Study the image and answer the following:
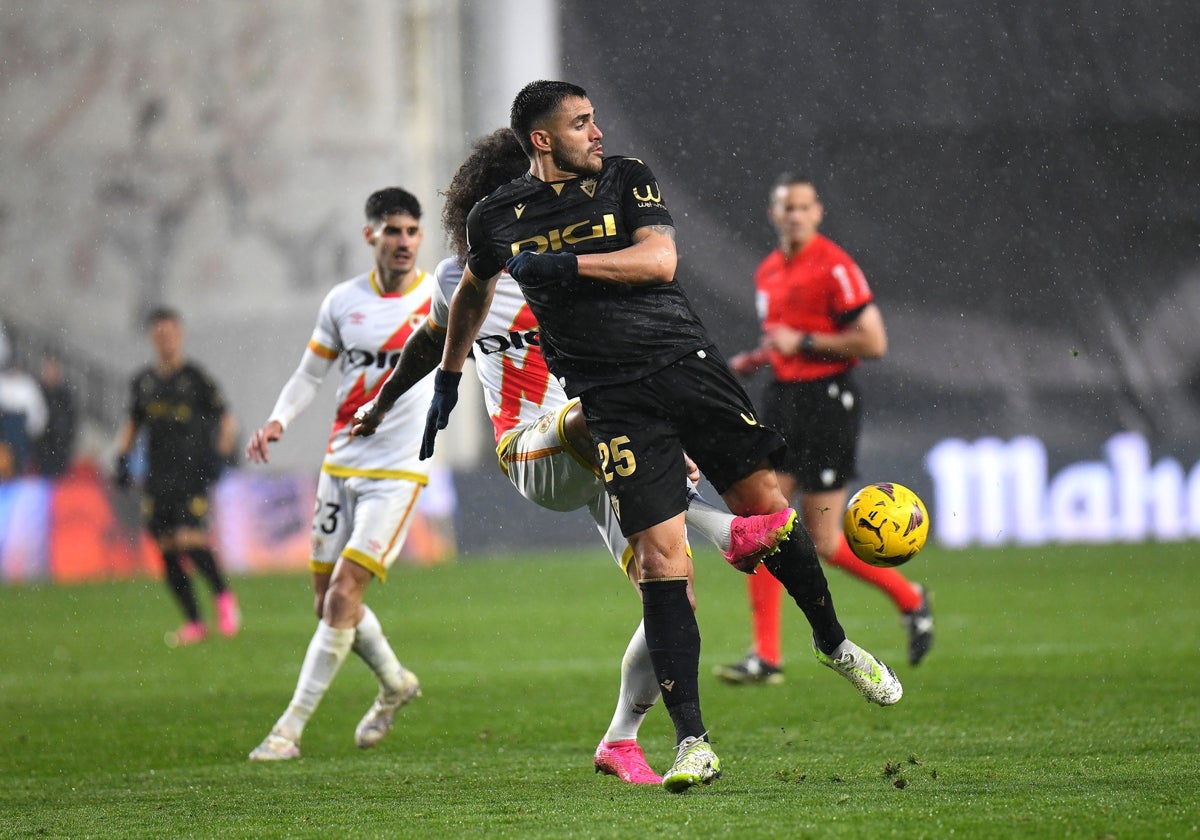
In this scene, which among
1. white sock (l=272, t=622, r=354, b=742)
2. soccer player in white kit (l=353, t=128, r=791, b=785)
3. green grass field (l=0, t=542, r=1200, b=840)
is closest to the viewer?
green grass field (l=0, t=542, r=1200, b=840)

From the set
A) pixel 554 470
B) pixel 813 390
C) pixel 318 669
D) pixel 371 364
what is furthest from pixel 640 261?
pixel 813 390

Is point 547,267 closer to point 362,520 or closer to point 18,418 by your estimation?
point 362,520

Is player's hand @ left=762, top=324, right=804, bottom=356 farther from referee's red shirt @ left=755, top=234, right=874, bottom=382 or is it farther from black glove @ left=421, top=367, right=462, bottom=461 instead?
black glove @ left=421, top=367, right=462, bottom=461

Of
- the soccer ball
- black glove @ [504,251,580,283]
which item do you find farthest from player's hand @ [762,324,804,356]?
black glove @ [504,251,580,283]

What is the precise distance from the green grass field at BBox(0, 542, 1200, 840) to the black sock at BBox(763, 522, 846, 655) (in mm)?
424

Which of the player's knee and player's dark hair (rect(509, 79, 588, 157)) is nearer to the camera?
player's dark hair (rect(509, 79, 588, 157))

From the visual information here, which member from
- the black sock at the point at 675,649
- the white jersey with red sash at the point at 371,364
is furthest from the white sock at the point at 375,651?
the black sock at the point at 675,649

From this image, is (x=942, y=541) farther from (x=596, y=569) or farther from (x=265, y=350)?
(x=265, y=350)

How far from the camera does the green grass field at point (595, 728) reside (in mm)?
4125

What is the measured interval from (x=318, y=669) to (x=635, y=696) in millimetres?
1685

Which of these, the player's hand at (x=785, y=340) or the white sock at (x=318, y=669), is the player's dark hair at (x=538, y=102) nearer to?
the white sock at (x=318, y=669)

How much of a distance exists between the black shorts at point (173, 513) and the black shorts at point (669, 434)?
6.63 metres

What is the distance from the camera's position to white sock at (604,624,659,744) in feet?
16.1

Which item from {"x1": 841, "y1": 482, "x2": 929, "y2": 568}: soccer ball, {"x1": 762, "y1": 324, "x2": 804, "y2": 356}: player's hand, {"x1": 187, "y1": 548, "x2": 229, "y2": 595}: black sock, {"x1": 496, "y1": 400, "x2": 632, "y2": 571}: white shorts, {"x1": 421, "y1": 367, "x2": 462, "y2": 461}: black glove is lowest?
{"x1": 187, "y1": 548, "x2": 229, "y2": 595}: black sock
